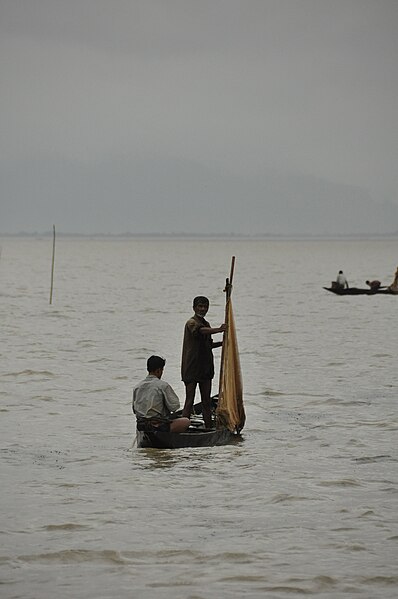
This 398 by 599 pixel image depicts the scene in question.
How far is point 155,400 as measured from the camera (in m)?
11.9

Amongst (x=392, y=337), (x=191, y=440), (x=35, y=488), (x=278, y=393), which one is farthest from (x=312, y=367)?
(x=35, y=488)

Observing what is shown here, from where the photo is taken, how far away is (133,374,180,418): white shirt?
1186cm

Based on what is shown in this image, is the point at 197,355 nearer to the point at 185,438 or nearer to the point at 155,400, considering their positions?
the point at 185,438

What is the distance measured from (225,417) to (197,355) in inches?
36.6

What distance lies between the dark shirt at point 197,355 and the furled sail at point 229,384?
181 millimetres

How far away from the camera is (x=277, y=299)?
44.0 meters

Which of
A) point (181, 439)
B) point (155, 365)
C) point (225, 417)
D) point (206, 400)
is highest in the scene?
point (155, 365)

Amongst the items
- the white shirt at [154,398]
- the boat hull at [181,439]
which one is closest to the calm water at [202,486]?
the boat hull at [181,439]

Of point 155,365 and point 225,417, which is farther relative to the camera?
point 225,417

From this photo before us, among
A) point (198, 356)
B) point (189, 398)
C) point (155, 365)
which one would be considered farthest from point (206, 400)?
point (155, 365)

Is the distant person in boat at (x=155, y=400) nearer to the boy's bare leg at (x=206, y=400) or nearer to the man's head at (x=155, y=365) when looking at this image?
the man's head at (x=155, y=365)

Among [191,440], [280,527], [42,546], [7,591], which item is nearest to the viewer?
[7,591]

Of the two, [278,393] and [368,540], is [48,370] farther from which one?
[368,540]

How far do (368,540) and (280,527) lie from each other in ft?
2.73
